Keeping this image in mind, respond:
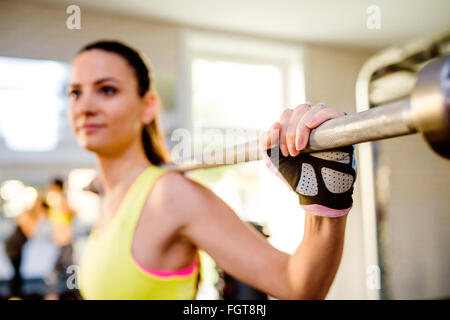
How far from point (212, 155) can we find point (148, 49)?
5.30ft

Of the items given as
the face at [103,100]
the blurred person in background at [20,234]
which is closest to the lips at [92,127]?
the face at [103,100]

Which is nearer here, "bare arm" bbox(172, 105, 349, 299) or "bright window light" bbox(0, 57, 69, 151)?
"bare arm" bbox(172, 105, 349, 299)

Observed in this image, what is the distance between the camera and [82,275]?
0.67m

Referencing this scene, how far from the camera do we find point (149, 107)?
72 cm

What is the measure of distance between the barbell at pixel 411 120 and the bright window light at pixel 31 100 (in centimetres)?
148

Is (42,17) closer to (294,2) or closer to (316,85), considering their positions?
(294,2)

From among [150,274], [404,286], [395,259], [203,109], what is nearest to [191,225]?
[150,274]

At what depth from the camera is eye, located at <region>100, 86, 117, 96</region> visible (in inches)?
25.7

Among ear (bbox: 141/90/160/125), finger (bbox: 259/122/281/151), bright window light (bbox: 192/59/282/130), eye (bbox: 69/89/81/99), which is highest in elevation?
bright window light (bbox: 192/59/282/130)

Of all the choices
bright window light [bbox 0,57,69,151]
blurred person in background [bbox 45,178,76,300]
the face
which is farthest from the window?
blurred person in background [bbox 45,178,76,300]

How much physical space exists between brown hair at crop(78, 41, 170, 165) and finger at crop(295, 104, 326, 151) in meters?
0.46

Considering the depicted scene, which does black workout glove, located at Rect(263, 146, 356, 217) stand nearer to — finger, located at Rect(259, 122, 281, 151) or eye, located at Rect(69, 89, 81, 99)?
finger, located at Rect(259, 122, 281, 151)

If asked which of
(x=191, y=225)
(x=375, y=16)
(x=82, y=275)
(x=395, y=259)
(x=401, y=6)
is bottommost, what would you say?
(x=395, y=259)

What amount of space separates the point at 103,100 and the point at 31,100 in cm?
132
